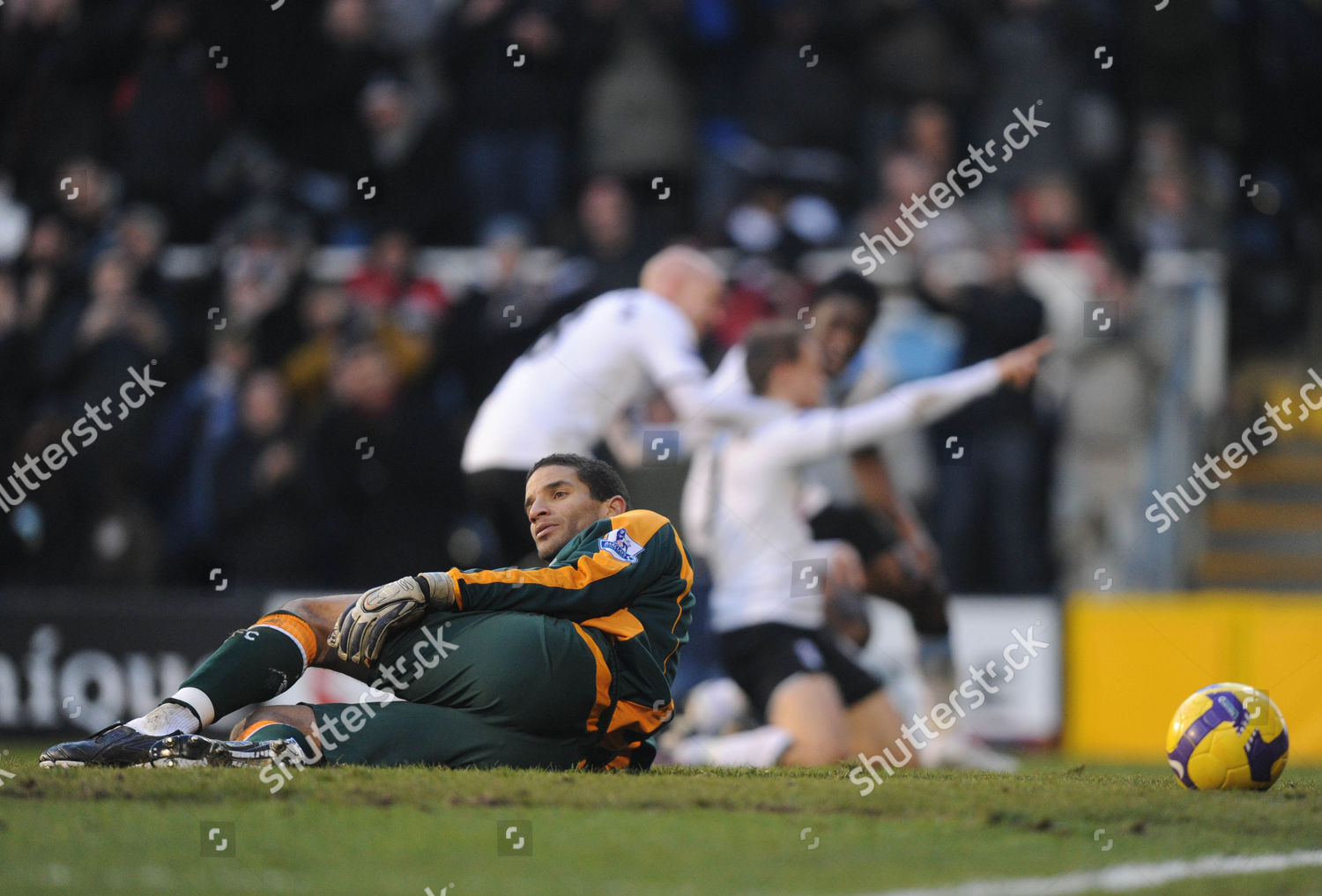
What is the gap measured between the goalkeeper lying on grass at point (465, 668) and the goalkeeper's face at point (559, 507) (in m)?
0.10

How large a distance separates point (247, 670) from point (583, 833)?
1.33m

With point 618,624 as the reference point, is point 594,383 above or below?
above

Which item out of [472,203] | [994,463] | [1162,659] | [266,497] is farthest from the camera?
[472,203]

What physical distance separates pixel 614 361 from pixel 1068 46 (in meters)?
5.17

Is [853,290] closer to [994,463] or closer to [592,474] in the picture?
[994,463]

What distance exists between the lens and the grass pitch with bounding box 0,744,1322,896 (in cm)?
385

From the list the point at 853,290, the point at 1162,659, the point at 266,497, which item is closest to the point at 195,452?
the point at 266,497

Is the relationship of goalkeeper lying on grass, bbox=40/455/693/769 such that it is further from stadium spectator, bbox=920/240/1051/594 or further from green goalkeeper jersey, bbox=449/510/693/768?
stadium spectator, bbox=920/240/1051/594

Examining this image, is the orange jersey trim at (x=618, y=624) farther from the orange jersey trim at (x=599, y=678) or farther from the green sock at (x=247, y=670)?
the green sock at (x=247, y=670)

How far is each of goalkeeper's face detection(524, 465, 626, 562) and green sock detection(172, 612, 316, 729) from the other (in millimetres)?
823

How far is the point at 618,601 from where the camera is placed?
17.3ft

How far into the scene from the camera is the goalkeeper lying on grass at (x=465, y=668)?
5094mm

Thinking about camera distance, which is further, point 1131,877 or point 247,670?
point 247,670

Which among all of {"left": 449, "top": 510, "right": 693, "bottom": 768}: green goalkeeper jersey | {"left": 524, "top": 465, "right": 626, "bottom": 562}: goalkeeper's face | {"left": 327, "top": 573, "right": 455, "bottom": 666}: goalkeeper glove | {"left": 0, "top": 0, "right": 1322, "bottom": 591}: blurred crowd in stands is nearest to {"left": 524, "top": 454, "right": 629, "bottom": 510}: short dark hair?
{"left": 524, "top": 465, "right": 626, "bottom": 562}: goalkeeper's face
